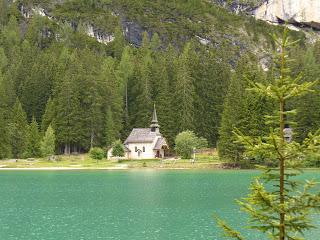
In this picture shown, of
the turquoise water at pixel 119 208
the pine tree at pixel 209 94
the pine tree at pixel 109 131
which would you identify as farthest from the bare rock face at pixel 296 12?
the turquoise water at pixel 119 208

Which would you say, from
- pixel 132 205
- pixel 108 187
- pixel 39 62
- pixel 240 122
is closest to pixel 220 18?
pixel 39 62

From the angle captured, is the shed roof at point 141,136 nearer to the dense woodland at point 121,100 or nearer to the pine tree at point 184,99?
the dense woodland at point 121,100

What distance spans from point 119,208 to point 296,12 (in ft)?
515

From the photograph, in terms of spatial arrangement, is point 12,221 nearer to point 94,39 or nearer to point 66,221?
point 66,221

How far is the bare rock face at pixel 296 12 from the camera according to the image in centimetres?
17950

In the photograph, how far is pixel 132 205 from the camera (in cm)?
3941

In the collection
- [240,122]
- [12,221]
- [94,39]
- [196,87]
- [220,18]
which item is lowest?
[12,221]

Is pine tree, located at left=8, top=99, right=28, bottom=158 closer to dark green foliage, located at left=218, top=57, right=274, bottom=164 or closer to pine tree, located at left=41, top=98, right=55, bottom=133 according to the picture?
pine tree, located at left=41, top=98, right=55, bottom=133

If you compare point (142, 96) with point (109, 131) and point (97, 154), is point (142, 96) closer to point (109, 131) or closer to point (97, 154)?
point (109, 131)

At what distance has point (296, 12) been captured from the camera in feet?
593

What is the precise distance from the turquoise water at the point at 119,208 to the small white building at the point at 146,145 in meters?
32.7

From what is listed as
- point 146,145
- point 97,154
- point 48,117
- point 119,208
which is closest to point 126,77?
point 48,117

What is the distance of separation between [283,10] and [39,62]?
96.3m

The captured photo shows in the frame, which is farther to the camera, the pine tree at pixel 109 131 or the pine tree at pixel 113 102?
the pine tree at pixel 113 102
